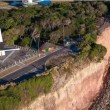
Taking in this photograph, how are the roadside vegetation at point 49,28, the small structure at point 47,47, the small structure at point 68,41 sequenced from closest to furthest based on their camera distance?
the roadside vegetation at point 49,28 → the small structure at point 47,47 → the small structure at point 68,41

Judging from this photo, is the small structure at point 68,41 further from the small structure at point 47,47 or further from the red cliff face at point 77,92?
the red cliff face at point 77,92

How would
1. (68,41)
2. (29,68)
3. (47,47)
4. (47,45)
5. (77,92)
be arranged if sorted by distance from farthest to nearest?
(68,41) < (47,45) < (47,47) < (77,92) < (29,68)

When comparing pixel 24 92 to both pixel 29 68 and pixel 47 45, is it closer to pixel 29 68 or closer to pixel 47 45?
pixel 29 68

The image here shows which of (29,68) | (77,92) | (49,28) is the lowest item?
(77,92)

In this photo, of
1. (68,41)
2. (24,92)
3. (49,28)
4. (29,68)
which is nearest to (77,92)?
(29,68)

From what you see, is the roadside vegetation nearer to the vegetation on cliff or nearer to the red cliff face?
the vegetation on cliff

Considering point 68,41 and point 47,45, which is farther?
point 68,41

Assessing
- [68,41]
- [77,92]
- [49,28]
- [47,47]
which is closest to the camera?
[77,92]

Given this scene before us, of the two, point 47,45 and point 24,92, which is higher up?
point 47,45

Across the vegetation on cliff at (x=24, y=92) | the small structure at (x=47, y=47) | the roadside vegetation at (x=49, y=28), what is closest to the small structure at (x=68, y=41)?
the roadside vegetation at (x=49, y=28)

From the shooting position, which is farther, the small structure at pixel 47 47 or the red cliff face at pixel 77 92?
the small structure at pixel 47 47
